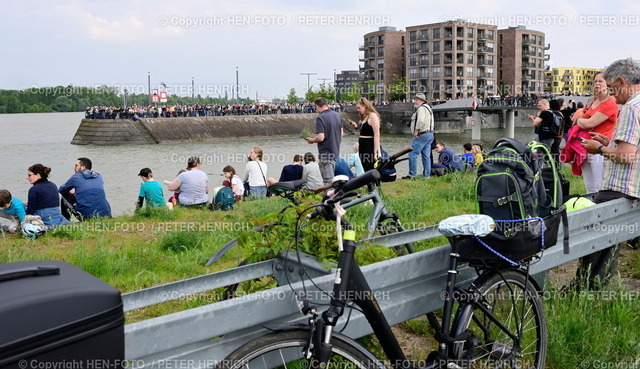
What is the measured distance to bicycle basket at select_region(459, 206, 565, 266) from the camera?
323cm

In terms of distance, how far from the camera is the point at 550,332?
397 centimetres

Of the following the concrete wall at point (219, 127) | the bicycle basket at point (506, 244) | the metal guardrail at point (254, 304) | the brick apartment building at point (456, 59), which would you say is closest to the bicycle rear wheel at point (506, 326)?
the bicycle basket at point (506, 244)

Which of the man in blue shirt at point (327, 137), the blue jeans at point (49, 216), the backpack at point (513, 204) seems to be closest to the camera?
the backpack at point (513, 204)

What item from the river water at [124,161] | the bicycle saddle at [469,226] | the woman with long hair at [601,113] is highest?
the woman with long hair at [601,113]

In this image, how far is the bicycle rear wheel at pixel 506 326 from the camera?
3260mm

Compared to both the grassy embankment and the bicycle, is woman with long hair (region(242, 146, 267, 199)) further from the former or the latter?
the bicycle

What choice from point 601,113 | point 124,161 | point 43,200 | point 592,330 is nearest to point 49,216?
point 43,200

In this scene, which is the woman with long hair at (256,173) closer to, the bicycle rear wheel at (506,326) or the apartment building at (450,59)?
the bicycle rear wheel at (506,326)

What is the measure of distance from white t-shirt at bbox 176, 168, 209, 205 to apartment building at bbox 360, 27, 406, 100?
111198mm

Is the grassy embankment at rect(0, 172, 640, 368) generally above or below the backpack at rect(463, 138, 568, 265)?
below

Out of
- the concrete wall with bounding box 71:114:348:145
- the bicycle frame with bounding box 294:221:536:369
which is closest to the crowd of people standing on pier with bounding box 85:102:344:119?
the concrete wall with bounding box 71:114:348:145

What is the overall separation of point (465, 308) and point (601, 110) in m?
4.10

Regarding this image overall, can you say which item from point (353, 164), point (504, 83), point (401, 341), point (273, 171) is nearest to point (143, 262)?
point (401, 341)

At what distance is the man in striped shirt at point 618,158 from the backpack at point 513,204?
5.77ft
